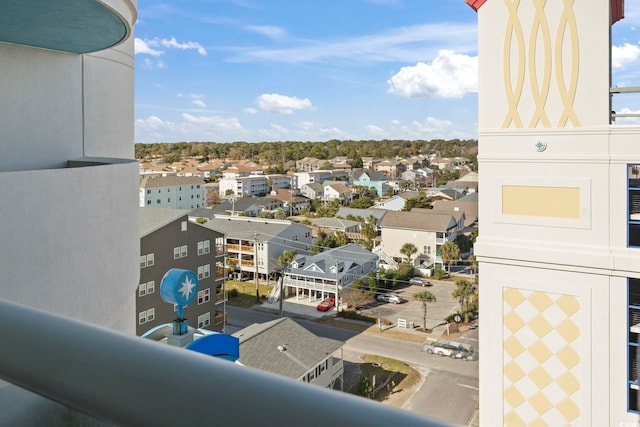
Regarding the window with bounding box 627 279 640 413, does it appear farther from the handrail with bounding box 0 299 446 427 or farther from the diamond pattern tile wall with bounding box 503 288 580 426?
the handrail with bounding box 0 299 446 427

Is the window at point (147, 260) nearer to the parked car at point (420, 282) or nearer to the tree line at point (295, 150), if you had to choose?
the parked car at point (420, 282)

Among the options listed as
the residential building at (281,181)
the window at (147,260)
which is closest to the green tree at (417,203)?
the residential building at (281,181)

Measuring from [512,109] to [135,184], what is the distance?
1.91 metres

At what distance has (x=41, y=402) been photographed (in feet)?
1.21

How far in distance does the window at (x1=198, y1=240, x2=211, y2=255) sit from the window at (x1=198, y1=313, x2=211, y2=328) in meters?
1.58

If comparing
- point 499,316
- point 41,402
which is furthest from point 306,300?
point 41,402

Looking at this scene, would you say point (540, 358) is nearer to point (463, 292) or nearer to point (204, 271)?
point (204, 271)

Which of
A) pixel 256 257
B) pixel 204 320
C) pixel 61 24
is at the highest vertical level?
pixel 61 24

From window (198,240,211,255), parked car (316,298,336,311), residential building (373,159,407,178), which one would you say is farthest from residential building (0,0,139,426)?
residential building (373,159,407,178)

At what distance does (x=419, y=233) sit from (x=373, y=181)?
18.2 metres

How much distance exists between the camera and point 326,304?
53.4ft

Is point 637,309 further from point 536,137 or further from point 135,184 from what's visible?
point 135,184

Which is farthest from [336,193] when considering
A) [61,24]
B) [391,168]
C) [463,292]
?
[61,24]

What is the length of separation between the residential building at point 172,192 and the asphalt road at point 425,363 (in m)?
15.0
